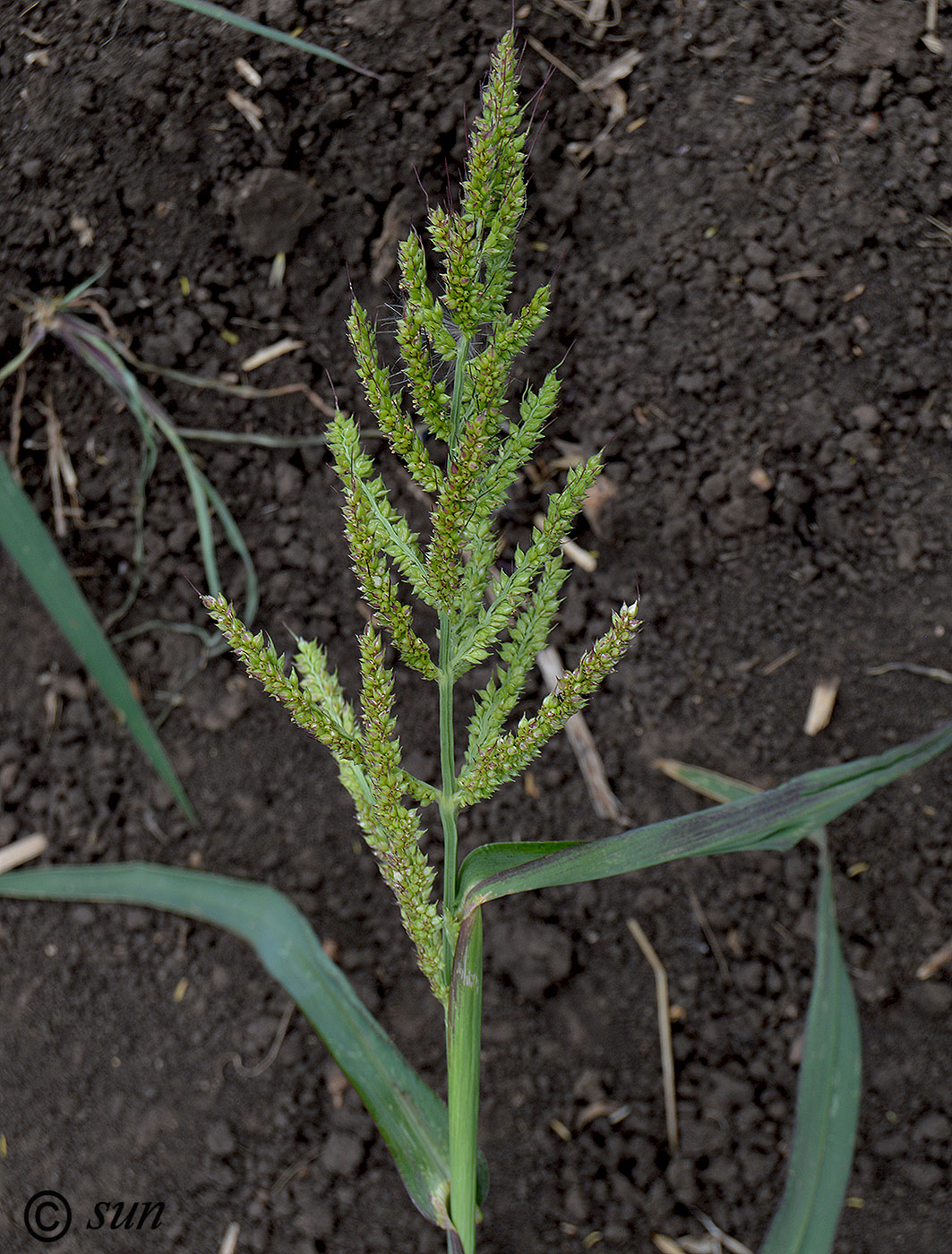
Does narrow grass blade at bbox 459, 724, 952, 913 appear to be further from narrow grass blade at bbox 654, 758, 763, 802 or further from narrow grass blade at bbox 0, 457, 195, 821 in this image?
narrow grass blade at bbox 0, 457, 195, 821

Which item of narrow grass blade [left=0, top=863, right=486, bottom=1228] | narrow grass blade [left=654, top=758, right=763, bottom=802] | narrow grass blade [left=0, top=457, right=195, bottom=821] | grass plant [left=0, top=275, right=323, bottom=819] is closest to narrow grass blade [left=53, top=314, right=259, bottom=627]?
grass plant [left=0, top=275, right=323, bottom=819]

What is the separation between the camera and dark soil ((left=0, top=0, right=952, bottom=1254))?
145cm

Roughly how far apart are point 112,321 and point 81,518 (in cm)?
34

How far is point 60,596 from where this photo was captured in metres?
1.24

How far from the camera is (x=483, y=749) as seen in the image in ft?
2.52

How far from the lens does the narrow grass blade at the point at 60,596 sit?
1.21m

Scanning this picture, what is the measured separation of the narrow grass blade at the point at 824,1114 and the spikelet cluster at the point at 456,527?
0.57 meters

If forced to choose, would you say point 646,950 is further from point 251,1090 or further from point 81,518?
point 81,518

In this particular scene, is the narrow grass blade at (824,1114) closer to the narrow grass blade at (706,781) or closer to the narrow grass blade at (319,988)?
the narrow grass blade at (706,781)

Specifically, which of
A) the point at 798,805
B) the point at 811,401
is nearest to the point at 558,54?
the point at 811,401

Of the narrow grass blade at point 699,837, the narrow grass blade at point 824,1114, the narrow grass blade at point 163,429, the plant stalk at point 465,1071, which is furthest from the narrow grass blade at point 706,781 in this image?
the narrow grass blade at point 163,429

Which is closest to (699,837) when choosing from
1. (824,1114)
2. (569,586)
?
(824,1114)

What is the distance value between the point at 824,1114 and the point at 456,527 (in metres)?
0.92

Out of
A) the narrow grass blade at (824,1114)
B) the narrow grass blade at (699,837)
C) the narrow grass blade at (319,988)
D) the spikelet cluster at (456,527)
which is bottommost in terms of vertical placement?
the narrow grass blade at (824,1114)
